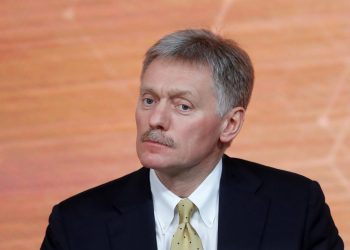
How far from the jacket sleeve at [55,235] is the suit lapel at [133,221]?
11 centimetres

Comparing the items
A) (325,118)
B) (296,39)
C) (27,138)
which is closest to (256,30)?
(296,39)

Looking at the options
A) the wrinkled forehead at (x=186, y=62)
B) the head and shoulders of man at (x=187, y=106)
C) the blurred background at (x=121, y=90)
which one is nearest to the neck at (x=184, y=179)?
the head and shoulders of man at (x=187, y=106)

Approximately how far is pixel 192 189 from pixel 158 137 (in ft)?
0.70

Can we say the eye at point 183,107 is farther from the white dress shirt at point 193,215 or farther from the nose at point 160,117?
the white dress shirt at point 193,215

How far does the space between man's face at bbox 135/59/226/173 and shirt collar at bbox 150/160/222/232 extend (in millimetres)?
77

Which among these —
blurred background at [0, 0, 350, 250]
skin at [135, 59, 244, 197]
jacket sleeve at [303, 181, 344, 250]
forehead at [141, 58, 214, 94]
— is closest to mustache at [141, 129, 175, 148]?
skin at [135, 59, 244, 197]

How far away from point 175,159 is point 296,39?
1.15 metres

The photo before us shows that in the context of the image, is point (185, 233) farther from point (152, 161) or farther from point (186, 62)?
point (186, 62)

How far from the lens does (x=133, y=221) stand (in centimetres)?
244

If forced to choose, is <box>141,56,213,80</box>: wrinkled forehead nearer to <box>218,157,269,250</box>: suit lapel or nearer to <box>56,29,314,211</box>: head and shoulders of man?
<box>56,29,314,211</box>: head and shoulders of man

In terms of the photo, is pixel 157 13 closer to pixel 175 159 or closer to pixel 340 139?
pixel 340 139

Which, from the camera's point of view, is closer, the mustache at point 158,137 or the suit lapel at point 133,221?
the mustache at point 158,137

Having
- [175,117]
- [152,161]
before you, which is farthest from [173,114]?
[152,161]

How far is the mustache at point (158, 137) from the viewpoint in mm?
2309
